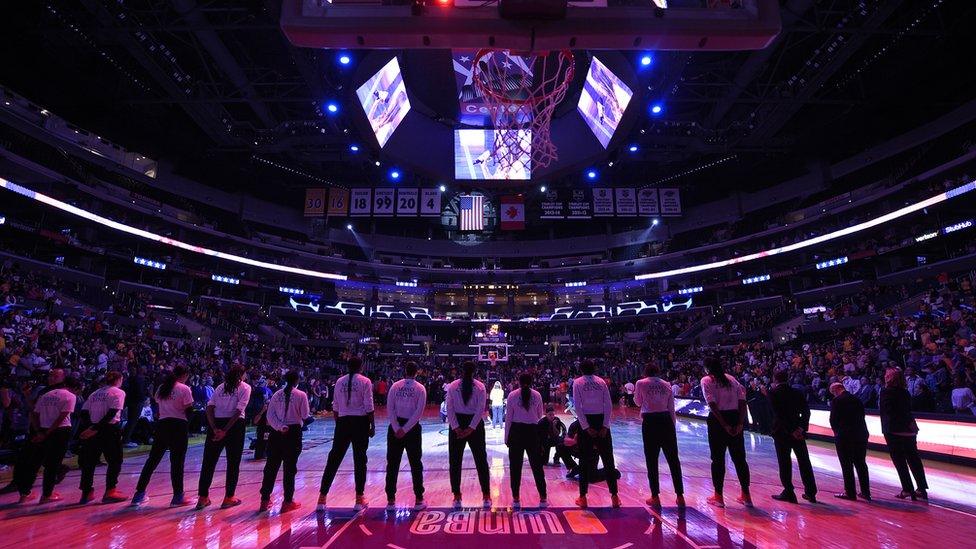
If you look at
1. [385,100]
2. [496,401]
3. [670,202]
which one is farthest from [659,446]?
[670,202]

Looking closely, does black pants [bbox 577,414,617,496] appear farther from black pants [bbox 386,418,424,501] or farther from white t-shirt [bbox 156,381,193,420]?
white t-shirt [bbox 156,381,193,420]

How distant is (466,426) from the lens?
19.3 ft

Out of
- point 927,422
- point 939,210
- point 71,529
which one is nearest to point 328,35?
point 71,529

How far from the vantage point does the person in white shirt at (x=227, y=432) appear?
578 cm

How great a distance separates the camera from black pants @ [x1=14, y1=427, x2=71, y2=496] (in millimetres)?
5945

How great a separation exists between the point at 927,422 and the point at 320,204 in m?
26.5

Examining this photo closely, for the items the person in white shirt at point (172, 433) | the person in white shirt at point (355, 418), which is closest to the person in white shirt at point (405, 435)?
the person in white shirt at point (355, 418)

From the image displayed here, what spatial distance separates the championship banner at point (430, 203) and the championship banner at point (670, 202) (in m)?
12.8

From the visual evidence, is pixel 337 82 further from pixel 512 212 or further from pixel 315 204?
pixel 512 212

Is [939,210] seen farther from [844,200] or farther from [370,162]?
[370,162]

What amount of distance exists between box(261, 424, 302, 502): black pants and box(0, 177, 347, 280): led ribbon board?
2699 cm

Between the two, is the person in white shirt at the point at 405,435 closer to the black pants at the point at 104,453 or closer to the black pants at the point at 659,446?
the black pants at the point at 659,446

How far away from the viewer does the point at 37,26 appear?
17.3m

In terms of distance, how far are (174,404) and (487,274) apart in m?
39.0
